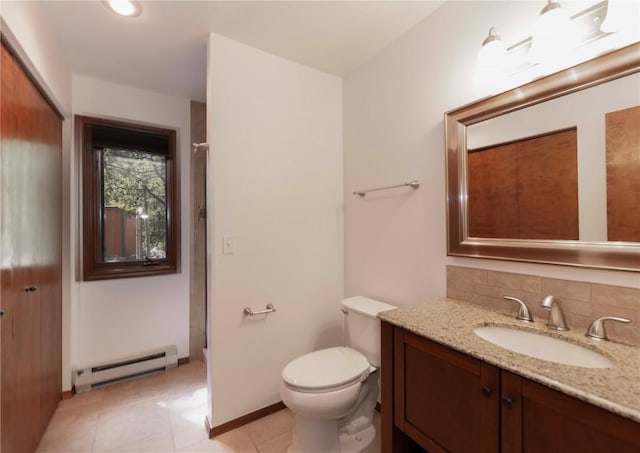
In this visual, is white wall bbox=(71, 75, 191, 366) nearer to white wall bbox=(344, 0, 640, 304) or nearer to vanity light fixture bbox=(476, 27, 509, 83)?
white wall bbox=(344, 0, 640, 304)

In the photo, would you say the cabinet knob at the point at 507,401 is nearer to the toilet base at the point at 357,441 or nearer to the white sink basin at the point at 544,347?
the white sink basin at the point at 544,347

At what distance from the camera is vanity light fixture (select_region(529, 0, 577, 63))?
1.05 metres

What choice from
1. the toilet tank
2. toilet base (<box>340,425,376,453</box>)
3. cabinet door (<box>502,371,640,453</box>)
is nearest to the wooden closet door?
toilet base (<box>340,425,376,453</box>)

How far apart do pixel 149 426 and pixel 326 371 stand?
123cm

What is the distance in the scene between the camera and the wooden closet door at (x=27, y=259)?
4.05 feet

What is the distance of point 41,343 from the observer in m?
1.65

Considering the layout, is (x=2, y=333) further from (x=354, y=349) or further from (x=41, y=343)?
(x=354, y=349)

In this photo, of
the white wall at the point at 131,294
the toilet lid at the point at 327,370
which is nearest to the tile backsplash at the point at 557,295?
the toilet lid at the point at 327,370

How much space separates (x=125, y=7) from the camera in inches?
57.8

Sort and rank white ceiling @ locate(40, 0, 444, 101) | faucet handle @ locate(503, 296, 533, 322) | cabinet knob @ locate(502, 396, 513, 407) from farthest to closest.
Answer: white ceiling @ locate(40, 0, 444, 101) → faucet handle @ locate(503, 296, 533, 322) → cabinet knob @ locate(502, 396, 513, 407)

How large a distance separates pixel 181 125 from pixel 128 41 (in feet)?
2.78

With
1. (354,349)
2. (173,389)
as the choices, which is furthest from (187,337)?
(354,349)

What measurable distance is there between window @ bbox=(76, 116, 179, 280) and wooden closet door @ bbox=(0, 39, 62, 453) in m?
0.27

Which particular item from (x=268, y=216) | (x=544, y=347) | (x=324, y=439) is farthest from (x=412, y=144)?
(x=324, y=439)
